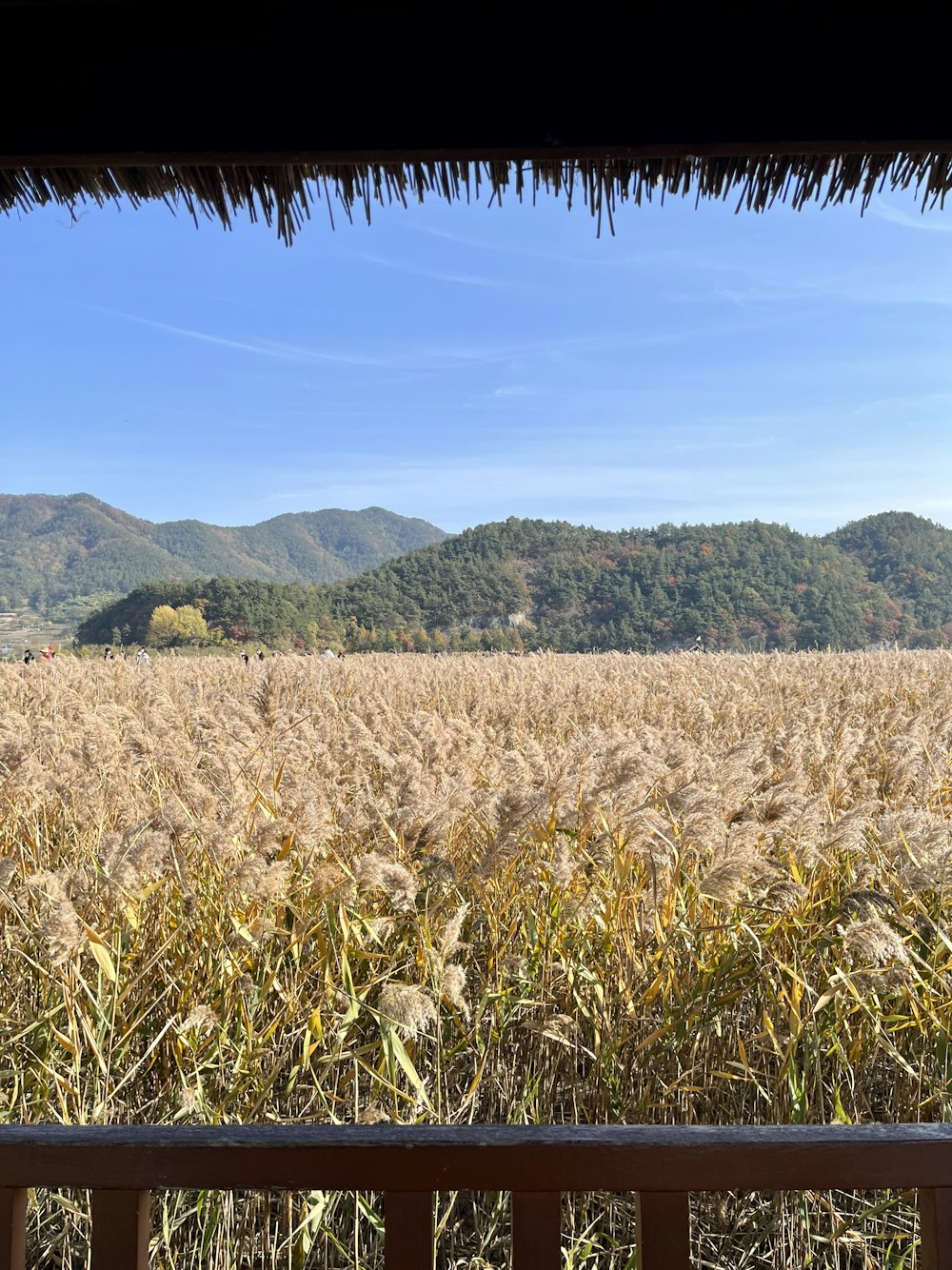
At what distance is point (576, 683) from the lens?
612 centimetres

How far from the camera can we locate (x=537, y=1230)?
735mm

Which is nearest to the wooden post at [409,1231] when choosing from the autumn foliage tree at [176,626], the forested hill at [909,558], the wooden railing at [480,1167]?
the wooden railing at [480,1167]

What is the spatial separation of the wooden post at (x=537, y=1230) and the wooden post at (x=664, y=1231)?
7 centimetres

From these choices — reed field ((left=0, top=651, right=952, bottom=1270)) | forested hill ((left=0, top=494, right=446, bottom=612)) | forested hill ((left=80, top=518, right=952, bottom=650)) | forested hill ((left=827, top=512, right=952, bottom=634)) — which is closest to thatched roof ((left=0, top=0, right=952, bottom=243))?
reed field ((left=0, top=651, right=952, bottom=1270))

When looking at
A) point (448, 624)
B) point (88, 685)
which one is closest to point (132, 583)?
point (448, 624)

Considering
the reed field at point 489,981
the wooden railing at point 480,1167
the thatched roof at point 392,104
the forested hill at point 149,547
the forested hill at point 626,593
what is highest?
the forested hill at point 149,547

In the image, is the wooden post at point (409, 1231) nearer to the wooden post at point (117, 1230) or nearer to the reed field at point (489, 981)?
the wooden post at point (117, 1230)

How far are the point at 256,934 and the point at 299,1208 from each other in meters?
0.51

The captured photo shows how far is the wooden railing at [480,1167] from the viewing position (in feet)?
2.38

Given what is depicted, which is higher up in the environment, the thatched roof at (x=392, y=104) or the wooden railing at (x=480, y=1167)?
the thatched roof at (x=392, y=104)

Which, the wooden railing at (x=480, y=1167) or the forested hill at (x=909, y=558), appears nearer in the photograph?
the wooden railing at (x=480, y=1167)

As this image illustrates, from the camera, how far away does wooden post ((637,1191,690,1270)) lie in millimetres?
732

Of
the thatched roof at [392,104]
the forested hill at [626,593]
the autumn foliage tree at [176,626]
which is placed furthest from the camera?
the forested hill at [626,593]

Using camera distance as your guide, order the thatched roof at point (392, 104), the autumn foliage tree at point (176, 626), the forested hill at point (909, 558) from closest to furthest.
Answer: the thatched roof at point (392, 104)
the autumn foliage tree at point (176, 626)
the forested hill at point (909, 558)
